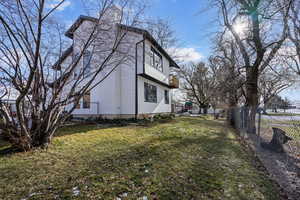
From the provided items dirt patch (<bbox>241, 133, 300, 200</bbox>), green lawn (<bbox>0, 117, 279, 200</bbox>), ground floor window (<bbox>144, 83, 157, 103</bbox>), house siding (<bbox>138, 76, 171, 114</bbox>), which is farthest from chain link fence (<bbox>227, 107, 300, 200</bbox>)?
ground floor window (<bbox>144, 83, 157, 103</bbox>)

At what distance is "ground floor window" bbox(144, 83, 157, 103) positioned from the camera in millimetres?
12898

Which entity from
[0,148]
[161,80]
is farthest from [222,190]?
[161,80]

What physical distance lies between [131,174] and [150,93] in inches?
417

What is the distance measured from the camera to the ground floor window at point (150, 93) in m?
12.9

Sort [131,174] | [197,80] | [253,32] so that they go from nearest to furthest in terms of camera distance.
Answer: [131,174]
[253,32]
[197,80]

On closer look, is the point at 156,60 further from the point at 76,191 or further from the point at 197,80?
the point at 197,80

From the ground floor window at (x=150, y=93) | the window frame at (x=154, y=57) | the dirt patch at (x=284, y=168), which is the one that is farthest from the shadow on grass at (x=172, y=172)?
the window frame at (x=154, y=57)

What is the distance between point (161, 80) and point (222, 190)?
1276cm

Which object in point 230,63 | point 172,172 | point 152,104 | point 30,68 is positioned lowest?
point 172,172

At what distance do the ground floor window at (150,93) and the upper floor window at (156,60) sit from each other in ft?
5.69

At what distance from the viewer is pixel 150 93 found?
1366cm

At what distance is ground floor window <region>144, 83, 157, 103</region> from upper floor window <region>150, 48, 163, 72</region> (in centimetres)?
173

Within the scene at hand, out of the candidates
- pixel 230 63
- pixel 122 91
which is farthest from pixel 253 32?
pixel 122 91

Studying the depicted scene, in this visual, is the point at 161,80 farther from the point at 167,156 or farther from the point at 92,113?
the point at 167,156
